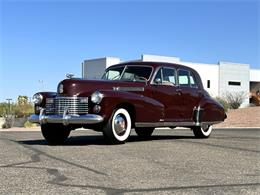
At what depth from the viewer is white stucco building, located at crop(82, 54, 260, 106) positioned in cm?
6592

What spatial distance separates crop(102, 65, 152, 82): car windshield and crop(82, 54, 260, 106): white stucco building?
51.9m

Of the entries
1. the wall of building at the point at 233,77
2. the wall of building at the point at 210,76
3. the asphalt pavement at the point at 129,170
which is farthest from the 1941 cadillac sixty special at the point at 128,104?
the wall of building at the point at 233,77

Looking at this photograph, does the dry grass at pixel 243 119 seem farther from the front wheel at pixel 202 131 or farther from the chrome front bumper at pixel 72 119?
the chrome front bumper at pixel 72 119

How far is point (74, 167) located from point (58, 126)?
4217 millimetres

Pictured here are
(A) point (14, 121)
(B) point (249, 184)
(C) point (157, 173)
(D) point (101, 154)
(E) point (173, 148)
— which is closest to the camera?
(B) point (249, 184)

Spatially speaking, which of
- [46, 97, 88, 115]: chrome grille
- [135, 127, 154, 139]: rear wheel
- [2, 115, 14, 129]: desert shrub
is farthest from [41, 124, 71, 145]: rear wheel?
[2, 115, 14, 129]: desert shrub

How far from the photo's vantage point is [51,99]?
36.9 feet

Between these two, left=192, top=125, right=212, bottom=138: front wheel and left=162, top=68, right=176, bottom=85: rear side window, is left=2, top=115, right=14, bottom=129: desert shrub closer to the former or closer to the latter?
left=192, top=125, right=212, bottom=138: front wheel

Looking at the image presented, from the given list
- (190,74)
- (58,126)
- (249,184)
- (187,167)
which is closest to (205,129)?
(190,74)

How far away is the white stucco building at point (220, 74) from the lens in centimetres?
6592

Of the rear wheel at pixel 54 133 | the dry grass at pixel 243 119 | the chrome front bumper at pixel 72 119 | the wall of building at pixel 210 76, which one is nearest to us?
the chrome front bumper at pixel 72 119

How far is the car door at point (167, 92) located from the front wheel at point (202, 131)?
0.97m

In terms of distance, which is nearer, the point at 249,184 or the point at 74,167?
the point at 249,184

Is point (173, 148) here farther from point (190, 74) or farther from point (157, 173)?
point (190, 74)
